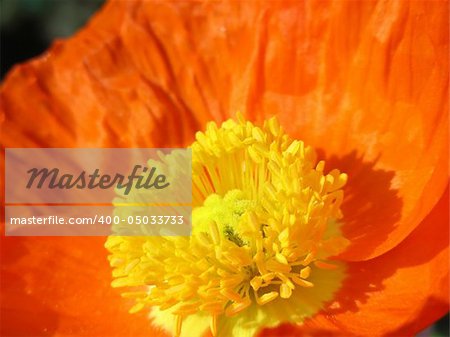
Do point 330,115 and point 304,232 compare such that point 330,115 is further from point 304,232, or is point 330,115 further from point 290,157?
point 304,232

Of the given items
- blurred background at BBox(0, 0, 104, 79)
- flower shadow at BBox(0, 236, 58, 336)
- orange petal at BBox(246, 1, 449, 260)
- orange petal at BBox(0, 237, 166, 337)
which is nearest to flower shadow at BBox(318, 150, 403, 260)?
orange petal at BBox(246, 1, 449, 260)

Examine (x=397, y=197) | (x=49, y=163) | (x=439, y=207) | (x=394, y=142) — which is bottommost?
(x=439, y=207)

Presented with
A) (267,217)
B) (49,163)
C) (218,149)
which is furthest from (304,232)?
(49,163)

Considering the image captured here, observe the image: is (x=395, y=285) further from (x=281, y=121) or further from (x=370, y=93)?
(x=281, y=121)

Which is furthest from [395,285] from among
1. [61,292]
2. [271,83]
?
[61,292]

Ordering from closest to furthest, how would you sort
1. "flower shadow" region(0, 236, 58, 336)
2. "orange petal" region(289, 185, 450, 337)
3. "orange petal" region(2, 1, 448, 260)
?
"orange petal" region(289, 185, 450, 337) → "orange petal" region(2, 1, 448, 260) → "flower shadow" region(0, 236, 58, 336)

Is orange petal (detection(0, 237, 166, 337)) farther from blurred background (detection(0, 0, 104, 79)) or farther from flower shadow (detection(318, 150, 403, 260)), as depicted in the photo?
blurred background (detection(0, 0, 104, 79))

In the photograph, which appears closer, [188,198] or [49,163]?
[188,198]
